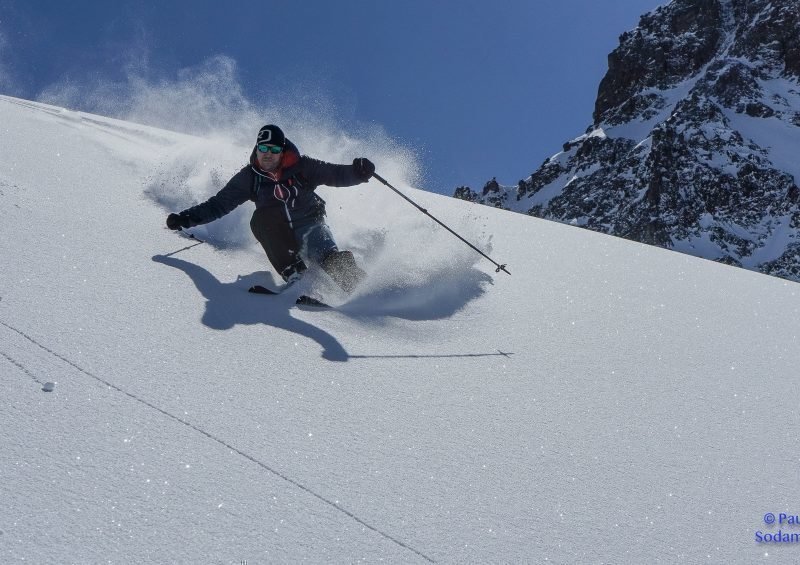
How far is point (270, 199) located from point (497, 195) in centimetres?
16092

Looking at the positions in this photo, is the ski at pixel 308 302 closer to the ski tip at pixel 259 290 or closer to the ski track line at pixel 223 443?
the ski tip at pixel 259 290

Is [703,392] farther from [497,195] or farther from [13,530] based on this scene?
[497,195]

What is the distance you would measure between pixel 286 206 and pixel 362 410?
8.51ft

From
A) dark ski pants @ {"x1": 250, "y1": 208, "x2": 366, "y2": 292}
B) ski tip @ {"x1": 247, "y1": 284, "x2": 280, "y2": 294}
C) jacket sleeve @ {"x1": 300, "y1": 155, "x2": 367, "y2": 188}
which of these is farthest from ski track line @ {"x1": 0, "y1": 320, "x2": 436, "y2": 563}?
jacket sleeve @ {"x1": 300, "y1": 155, "x2": 367, "y2": 188}

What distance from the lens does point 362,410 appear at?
2455mm

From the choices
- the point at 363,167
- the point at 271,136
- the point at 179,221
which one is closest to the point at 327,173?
the point at 363,167

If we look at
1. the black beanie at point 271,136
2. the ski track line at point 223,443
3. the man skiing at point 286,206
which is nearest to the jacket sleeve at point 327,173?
the man skiing at point 286,206

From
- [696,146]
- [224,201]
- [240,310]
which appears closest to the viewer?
[240,310]

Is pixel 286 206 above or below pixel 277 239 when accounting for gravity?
above

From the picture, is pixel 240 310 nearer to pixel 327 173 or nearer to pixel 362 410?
pixel 362 410

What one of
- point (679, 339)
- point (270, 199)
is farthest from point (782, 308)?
point (270, 199)

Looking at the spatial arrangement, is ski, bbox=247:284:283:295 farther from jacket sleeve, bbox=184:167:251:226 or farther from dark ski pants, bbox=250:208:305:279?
jacket sleeve, bbox=184:167:251:226

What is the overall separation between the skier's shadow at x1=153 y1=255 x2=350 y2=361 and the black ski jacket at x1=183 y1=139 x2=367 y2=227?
74 centimetres

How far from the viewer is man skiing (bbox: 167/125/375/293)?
14.8 ft
